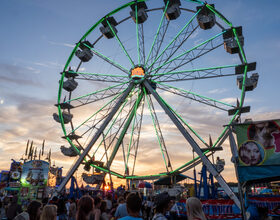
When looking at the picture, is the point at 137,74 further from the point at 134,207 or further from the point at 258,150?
the point at 134,207

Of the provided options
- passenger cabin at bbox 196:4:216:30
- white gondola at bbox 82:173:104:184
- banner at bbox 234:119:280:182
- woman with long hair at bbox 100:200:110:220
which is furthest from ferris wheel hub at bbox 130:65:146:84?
woman with long hair at bbox 100:200:110:220

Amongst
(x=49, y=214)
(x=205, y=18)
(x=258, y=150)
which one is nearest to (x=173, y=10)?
(x=205, y=18)

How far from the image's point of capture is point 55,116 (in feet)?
60.9

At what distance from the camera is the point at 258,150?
5559mm

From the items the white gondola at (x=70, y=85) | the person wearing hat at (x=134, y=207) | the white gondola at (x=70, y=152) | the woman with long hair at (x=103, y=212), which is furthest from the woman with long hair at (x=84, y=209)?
the white gondola at (x=70, y=85)

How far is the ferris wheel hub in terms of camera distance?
16578 mm

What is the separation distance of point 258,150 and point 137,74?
1199 centimetres

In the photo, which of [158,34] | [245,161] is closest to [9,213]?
[245,161]

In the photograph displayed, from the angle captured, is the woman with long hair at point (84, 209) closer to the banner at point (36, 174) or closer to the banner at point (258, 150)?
the banner at point (258, 150)

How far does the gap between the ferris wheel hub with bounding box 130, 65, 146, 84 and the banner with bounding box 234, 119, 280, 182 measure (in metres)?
11.2

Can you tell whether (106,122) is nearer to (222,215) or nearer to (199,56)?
(199,56)

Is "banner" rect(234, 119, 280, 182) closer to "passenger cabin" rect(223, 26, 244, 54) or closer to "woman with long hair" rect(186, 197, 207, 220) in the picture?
"woman with long hair" rect(186, 197, 207, 220)

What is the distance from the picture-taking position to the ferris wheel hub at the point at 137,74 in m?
16.6

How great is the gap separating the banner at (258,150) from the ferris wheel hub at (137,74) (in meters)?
11.2
